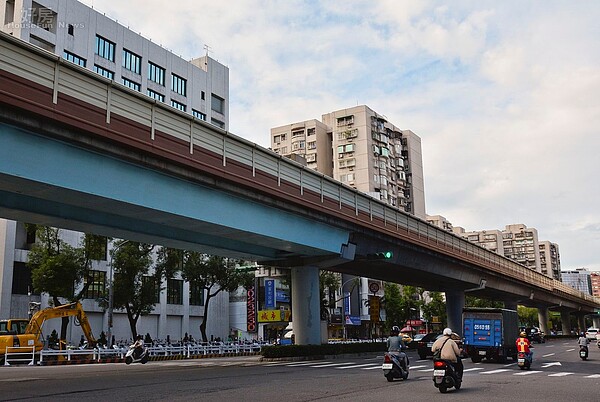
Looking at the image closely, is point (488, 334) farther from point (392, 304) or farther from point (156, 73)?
point (392, 304)

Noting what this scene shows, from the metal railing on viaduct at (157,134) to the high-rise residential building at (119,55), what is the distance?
862 inches

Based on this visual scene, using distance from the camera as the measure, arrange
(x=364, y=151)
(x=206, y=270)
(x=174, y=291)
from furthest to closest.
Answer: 1. (x=364, y=151)
2. (x=174, y=291)
3. (x=206, y=270)

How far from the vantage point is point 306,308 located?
34.4m

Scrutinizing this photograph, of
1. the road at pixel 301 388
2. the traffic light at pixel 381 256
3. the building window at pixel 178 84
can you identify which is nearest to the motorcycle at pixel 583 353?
the traffic light at pixel 381 256

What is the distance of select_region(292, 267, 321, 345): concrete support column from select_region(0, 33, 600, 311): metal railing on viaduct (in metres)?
3.89

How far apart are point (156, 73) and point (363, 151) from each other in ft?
142

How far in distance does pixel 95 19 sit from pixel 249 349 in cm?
3502

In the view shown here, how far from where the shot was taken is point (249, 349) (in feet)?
160

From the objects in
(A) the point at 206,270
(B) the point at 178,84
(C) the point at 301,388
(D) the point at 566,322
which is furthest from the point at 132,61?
(D) the point at 566,322

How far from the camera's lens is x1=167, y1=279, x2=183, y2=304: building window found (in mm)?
65750

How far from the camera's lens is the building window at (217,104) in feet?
245

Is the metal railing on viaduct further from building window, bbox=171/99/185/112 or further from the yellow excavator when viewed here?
building window, bbox=171/99/185/112

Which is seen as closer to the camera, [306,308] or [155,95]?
[306,308]

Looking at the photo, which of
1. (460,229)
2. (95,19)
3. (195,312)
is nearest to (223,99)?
(95,19)
